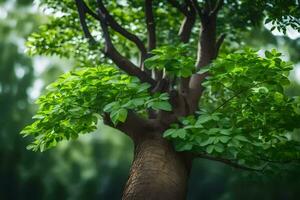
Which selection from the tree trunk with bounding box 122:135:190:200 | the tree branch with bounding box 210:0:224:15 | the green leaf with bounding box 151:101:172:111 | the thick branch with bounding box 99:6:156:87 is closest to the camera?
the green leaf with bounding box 151:101:172:111

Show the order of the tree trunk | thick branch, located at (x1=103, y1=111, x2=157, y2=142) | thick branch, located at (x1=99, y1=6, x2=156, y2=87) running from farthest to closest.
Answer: thick branch, located at (x1=99, y1=6, x2=156, y2=87), thick branch, located at (x1=103, y1=111, x2=157, y2=142), the tree trunk

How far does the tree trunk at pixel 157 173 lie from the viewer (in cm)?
471

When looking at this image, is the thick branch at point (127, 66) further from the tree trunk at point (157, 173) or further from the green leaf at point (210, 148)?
the green leaf at point (210, 148)

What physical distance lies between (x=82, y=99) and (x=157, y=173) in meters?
1.08

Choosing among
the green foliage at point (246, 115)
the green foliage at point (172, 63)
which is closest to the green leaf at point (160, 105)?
the green foliage at point (246, 115)

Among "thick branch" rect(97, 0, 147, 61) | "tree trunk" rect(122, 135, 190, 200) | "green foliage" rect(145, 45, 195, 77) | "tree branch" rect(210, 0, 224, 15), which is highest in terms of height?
"tree branch" rect(210, 0, 224, 15)

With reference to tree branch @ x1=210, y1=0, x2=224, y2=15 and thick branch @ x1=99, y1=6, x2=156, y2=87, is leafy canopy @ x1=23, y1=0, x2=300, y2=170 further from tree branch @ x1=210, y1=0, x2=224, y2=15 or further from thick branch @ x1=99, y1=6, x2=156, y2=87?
thick branch @ x1=99, y1=6, x2=156, y2=87

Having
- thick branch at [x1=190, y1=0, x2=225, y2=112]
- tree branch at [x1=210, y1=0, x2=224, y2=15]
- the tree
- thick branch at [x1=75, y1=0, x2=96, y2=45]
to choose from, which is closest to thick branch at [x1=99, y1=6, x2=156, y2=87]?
the tree

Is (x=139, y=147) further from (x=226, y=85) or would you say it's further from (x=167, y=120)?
(x=226, y=85)

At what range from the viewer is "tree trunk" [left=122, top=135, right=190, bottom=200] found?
15.4 ft

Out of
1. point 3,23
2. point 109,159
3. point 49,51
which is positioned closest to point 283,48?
point 109,159

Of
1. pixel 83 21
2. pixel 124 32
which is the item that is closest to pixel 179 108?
pixel 124 32

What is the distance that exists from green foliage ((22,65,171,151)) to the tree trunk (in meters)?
0.58

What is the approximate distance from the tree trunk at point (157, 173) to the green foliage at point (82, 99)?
0.58 metres
